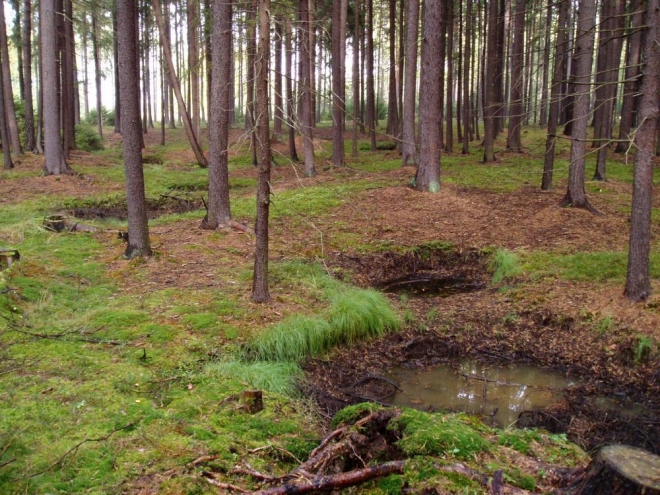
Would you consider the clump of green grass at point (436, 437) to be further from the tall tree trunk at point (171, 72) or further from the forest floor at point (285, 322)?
the tall tree trunk at point (171, 72)

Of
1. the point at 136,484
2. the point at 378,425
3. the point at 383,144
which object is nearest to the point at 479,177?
the point at 383,144

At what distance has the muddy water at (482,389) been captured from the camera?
19.2 feet

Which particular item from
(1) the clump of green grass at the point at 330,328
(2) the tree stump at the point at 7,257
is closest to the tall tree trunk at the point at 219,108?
(2) the tree stump at the point at 7,257

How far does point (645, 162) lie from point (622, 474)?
557cm

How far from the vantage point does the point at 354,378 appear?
638cm

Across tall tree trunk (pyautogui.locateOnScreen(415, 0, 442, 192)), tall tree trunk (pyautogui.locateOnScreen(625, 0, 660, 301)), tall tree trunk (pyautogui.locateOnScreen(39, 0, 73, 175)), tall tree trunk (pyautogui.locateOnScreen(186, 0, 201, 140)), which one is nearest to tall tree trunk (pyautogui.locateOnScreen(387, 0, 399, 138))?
tall tree trunk (pyautogui.locateOnScreen(186, 0, 201, 140))

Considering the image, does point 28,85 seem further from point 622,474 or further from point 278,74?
point 622,474

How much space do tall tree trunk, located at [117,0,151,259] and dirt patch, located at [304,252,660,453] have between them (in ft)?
14.2

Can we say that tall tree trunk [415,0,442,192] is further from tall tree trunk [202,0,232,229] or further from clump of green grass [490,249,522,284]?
tall tree trunk [202,0,232,229]

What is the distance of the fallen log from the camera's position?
3123 millimetres

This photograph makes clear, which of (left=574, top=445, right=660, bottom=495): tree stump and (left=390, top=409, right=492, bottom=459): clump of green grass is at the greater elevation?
(left=574, top=445, right=660, bottom=495): tree stump

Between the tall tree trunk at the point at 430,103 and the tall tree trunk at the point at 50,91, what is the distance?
1171 cm

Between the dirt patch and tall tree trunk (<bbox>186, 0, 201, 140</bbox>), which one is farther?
tall tree trunk (<bbox>186, 0, 201, 140</bbox>)

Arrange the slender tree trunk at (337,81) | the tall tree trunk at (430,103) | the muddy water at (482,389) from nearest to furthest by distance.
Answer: the muddy water at (482,389) → the tall tree trunk at (430,103) → the slender tree trunk at (337,81)
